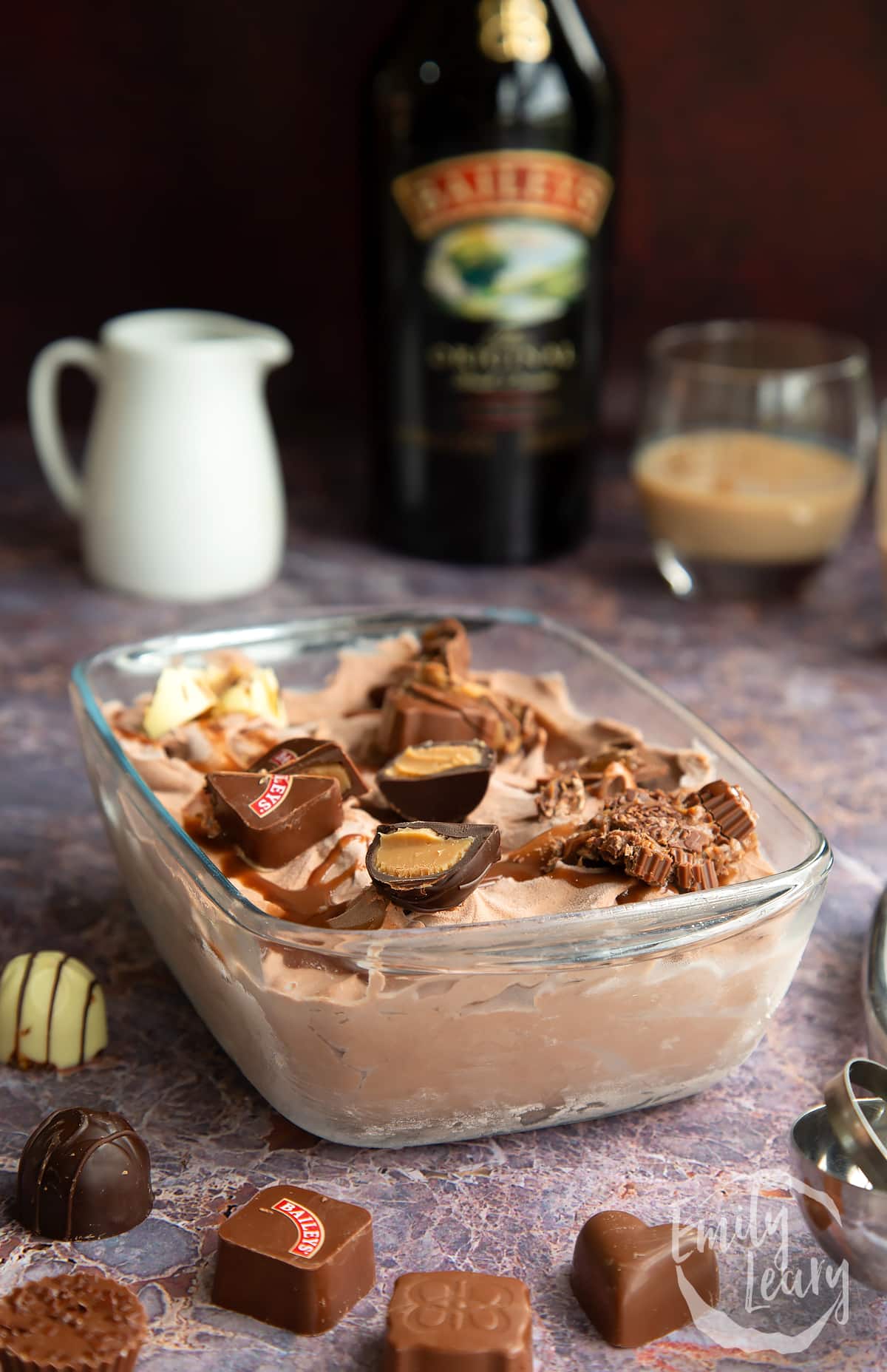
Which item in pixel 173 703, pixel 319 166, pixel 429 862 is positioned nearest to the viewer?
pixel 429 862

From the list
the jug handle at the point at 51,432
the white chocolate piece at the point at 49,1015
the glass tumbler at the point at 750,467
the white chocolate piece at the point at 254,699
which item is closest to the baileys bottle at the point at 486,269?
the glass tumbler at the point at 750,467

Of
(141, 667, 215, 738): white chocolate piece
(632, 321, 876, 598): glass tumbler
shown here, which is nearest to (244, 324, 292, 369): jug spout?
(632, 321, 876, 598): glass tumbler

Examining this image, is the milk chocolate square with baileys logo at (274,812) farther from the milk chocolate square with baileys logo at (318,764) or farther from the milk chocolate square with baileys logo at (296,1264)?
the milk chocolate square with baileys logo at (296,1264)

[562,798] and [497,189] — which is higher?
[497,189]

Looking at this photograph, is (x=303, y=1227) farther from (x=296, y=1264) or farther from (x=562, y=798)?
(x=562, y=798)

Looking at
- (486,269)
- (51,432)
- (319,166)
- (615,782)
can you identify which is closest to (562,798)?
(615,782)

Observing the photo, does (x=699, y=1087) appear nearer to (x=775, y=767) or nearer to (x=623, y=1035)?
(x=623, y=1035)

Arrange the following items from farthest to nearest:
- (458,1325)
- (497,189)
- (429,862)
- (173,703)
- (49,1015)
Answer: (497,189), (173,703), (49,1015), (429,862), (458,1325)
